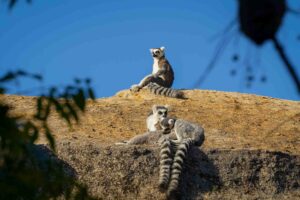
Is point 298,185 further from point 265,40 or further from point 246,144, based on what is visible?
point 265,40

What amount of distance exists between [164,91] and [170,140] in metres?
9.37

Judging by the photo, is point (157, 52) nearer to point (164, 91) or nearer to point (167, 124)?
point (164, 91)

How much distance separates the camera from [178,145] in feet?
57.8

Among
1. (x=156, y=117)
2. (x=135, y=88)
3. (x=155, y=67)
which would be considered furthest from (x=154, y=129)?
(x=155, y=67)

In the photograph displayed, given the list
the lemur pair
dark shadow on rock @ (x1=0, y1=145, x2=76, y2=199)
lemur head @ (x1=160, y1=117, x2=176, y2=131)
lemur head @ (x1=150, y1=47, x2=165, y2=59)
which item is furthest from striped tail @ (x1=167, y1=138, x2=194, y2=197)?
lemur head @ (x1=150, y1=47, x2=165, y2=59)

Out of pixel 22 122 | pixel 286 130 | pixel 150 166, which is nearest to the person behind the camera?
pixel 22 122

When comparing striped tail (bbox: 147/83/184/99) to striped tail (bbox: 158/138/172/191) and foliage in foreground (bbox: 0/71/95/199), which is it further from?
foliage in foreground (bbox: 0/71/95/199)

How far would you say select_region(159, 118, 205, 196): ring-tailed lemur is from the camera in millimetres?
16625

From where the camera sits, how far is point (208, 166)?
1764 centimetres

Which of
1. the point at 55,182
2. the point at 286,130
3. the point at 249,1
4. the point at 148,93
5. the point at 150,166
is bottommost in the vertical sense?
the point at 55,182

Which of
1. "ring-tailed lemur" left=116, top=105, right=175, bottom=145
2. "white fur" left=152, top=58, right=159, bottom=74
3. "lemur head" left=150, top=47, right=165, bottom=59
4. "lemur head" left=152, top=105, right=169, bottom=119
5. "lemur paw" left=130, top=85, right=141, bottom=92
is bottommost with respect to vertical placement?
"ring-tailed lemur" left=116, top=105, right=175, bottom=145

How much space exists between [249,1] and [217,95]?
2354cm

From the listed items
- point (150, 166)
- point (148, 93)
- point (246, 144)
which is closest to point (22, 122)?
point (150, 166)

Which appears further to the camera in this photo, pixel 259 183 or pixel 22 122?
pixel 259 183
